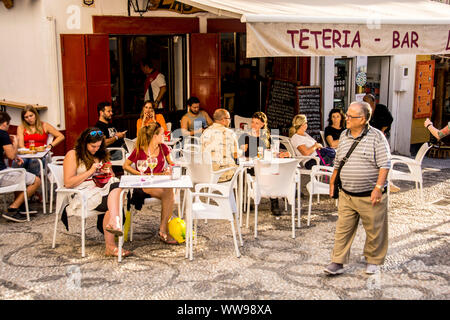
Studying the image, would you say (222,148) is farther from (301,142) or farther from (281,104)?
(281,104)

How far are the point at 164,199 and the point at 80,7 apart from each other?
14.7 ft

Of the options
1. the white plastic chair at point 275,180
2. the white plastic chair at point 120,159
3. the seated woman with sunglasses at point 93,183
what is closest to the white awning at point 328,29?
the white plastic chair at point 275,180

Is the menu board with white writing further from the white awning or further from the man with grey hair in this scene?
the man with grey hair

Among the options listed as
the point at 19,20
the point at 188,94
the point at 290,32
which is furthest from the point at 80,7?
the point at 290,32

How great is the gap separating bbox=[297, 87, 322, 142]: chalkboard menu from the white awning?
9.13 feet

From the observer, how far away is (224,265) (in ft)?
20.3

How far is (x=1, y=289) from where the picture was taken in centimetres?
559

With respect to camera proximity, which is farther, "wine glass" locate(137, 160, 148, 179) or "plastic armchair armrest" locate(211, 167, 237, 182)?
"plastic armchair armrest" locate(211, 167, 237, 182)

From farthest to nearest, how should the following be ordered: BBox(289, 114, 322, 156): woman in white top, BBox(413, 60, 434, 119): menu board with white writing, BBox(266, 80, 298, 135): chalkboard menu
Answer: BBox(413, 60, 434, 119): menu board with white writing
BBox(266, 80, 298, 135): chalkboard menu
BBox(289, 114, 322, 156): woman in white top

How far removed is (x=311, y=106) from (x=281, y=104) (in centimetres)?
68

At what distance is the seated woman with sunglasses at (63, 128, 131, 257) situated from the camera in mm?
6438

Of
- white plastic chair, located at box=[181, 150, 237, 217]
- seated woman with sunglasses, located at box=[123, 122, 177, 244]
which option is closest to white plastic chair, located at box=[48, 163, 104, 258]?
seated woman with sunglasses, located at box=[123, 122, 177, 244]

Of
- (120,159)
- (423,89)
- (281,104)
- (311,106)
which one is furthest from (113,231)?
(423,89)

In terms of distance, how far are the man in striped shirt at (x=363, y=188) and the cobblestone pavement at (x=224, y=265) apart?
10.2 inches
